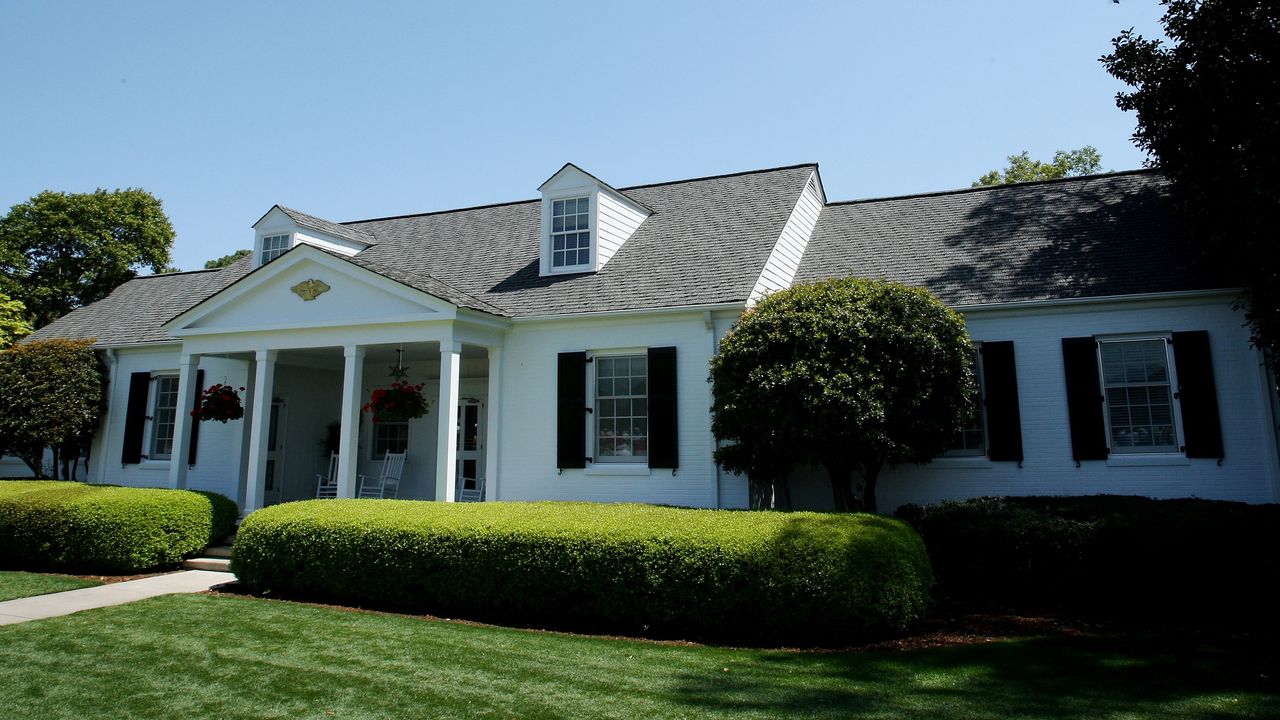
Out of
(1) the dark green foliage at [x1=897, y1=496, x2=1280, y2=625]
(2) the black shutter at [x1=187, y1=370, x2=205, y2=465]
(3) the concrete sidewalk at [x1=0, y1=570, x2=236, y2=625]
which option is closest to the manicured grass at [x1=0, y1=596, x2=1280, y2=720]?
(3) the concrete sidewalk at [x1=0, y1=570, x2=236, y2=625]

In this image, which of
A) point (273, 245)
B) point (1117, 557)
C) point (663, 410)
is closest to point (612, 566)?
point (663, 410)

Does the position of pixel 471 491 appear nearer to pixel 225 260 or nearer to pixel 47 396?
pixel 47 396

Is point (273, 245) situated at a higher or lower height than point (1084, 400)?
higher

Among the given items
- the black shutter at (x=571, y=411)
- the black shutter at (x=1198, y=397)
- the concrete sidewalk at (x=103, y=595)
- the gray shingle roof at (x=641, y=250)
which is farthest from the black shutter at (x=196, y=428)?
the black shutter at (x=1198, y=397)

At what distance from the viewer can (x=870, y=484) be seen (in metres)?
11.1

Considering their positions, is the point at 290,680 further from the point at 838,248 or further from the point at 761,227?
the point at 838,248

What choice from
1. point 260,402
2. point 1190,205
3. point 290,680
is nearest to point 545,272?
point 260,402

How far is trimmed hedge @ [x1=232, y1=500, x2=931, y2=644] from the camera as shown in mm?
7430

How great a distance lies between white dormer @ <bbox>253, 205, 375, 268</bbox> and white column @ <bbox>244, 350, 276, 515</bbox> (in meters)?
4.23

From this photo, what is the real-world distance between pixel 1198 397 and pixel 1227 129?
3677 mm

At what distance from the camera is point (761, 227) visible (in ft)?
46.4

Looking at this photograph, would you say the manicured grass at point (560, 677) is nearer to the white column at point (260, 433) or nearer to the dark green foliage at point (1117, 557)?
the dark green foliage at point (1117, 557)

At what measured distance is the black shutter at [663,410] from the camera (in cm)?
1213

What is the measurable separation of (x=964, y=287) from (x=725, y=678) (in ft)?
28.4
